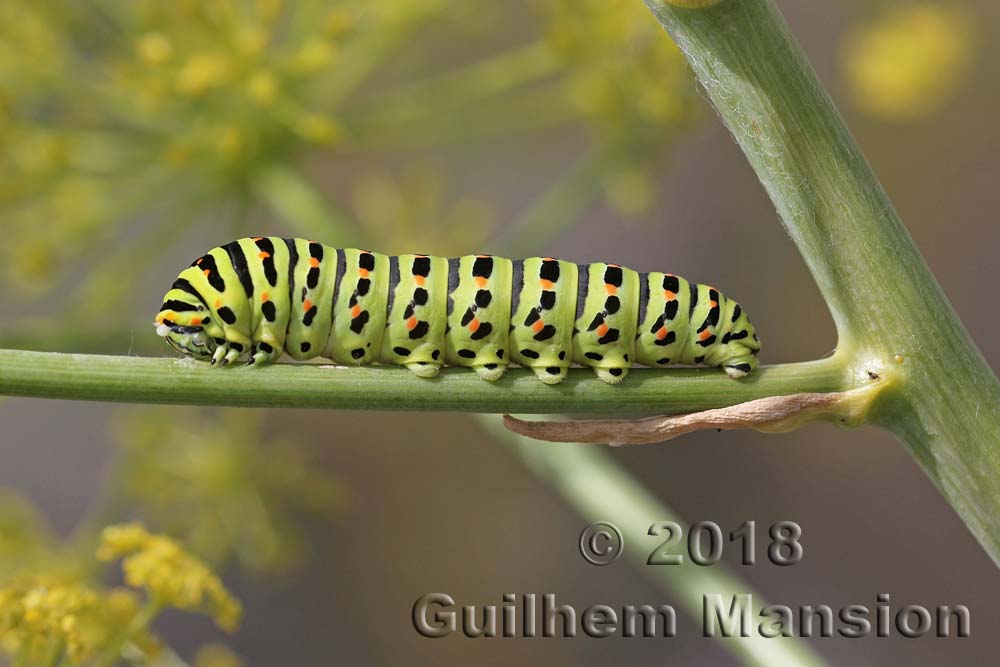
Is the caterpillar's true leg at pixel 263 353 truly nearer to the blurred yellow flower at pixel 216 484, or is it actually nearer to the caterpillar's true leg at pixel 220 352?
the caterpillar's true leg at pixel 220 352

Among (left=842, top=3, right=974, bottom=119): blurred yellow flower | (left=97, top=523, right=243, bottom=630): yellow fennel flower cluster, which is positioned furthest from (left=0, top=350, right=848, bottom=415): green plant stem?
(left=842, top=3, right=974, bottom=119): blurred yellow flower

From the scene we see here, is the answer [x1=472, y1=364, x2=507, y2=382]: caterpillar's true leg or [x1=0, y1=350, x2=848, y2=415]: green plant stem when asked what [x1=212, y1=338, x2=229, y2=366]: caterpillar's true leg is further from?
[x1=472, y1=364, x2=507, y2=382]: caterpillar's true leg

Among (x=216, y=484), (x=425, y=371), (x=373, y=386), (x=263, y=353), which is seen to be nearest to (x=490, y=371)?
(x=425, y=371)

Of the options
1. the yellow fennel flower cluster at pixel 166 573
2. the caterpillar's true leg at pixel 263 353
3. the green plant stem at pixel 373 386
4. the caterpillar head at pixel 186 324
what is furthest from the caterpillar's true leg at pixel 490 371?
the yellow fennel flower cluster at pixel 166 573

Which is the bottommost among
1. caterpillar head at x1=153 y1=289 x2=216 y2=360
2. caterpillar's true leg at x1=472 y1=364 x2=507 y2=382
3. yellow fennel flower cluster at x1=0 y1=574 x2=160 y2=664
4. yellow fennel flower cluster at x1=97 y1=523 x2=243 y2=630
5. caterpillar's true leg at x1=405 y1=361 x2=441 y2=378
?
yellow fennel flower cluster at x1=0 y1=574 x2=160 y2=664

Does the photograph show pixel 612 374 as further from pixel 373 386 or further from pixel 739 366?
pixel 373 386

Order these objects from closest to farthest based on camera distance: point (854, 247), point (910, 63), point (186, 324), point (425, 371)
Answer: point (854, 247) < point (425, 371) < point (186, 324) < point (910, 63)

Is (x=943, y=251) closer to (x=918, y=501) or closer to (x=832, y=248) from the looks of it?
(x=918, y=501)
